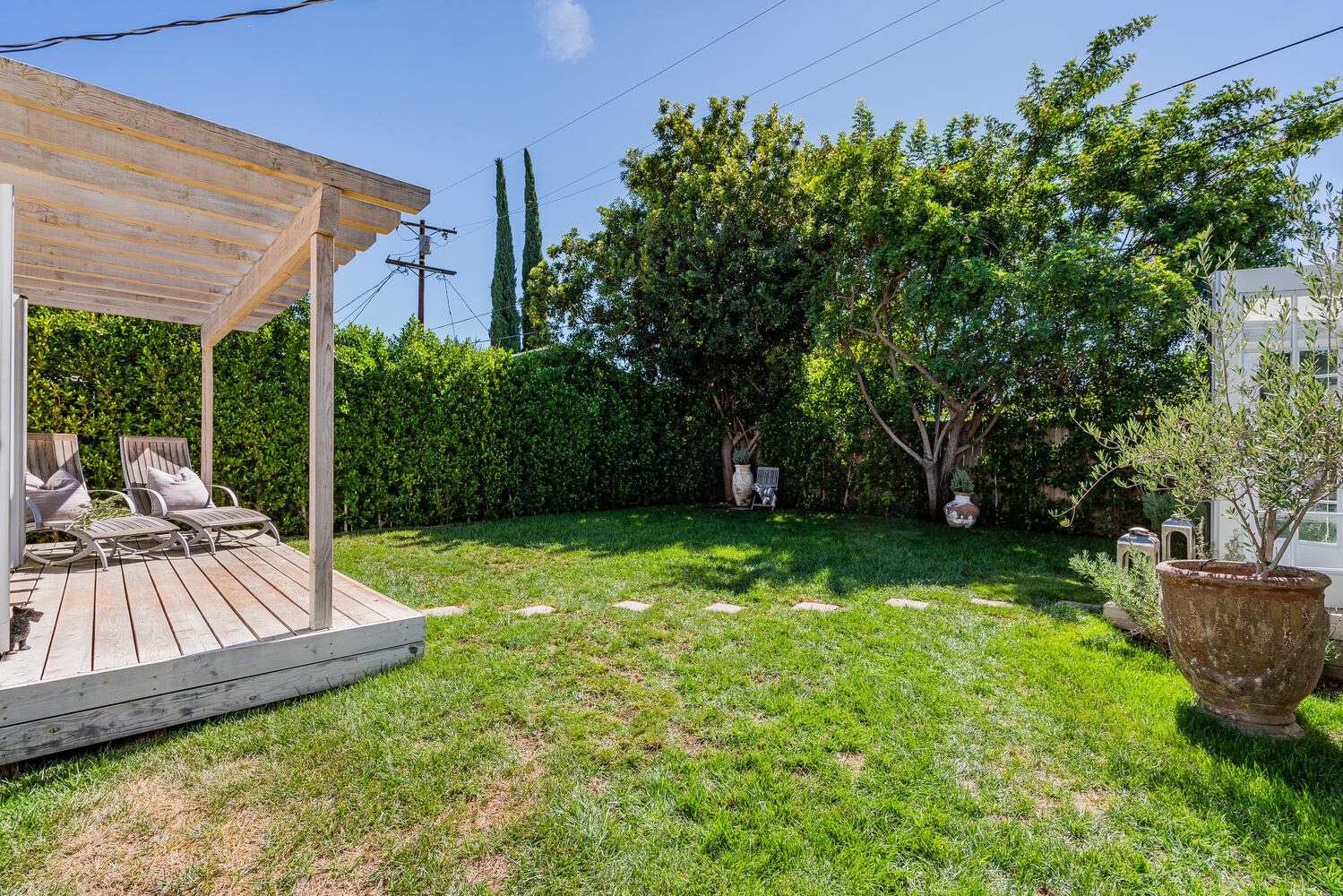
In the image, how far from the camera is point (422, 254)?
16.1 meters

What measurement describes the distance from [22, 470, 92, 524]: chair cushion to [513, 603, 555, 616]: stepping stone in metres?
3.54

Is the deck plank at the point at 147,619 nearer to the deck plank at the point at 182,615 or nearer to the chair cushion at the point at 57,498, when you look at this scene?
the deck plank at the point at 182,615

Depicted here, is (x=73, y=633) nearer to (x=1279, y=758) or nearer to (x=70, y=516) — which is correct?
(x=70, y=516)

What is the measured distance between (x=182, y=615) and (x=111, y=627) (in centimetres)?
29

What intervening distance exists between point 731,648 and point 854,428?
269 inches

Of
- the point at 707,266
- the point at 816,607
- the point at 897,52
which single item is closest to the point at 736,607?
the point at 816,607

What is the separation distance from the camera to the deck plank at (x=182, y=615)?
8.85 ft

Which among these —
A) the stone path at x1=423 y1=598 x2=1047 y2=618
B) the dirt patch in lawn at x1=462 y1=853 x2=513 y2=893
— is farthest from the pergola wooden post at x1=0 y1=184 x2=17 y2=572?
the dirt patch in lawn at x1=462 y1=853 x2=513 y2=893

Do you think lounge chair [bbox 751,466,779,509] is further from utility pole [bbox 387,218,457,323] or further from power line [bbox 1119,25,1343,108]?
utility pole [bbox 387,218,457,323]

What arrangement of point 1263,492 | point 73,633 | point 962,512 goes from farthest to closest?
1. point 962,512
2. point 73,633
3. point 1263,492

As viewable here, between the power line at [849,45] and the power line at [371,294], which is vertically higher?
the power line at [849,45]

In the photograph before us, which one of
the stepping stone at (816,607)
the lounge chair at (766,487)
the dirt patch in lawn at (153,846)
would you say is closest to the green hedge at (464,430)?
the lounge chair at (766,487)

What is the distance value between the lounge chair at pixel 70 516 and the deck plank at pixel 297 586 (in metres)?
0.62

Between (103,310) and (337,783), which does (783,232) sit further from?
(337,783)
